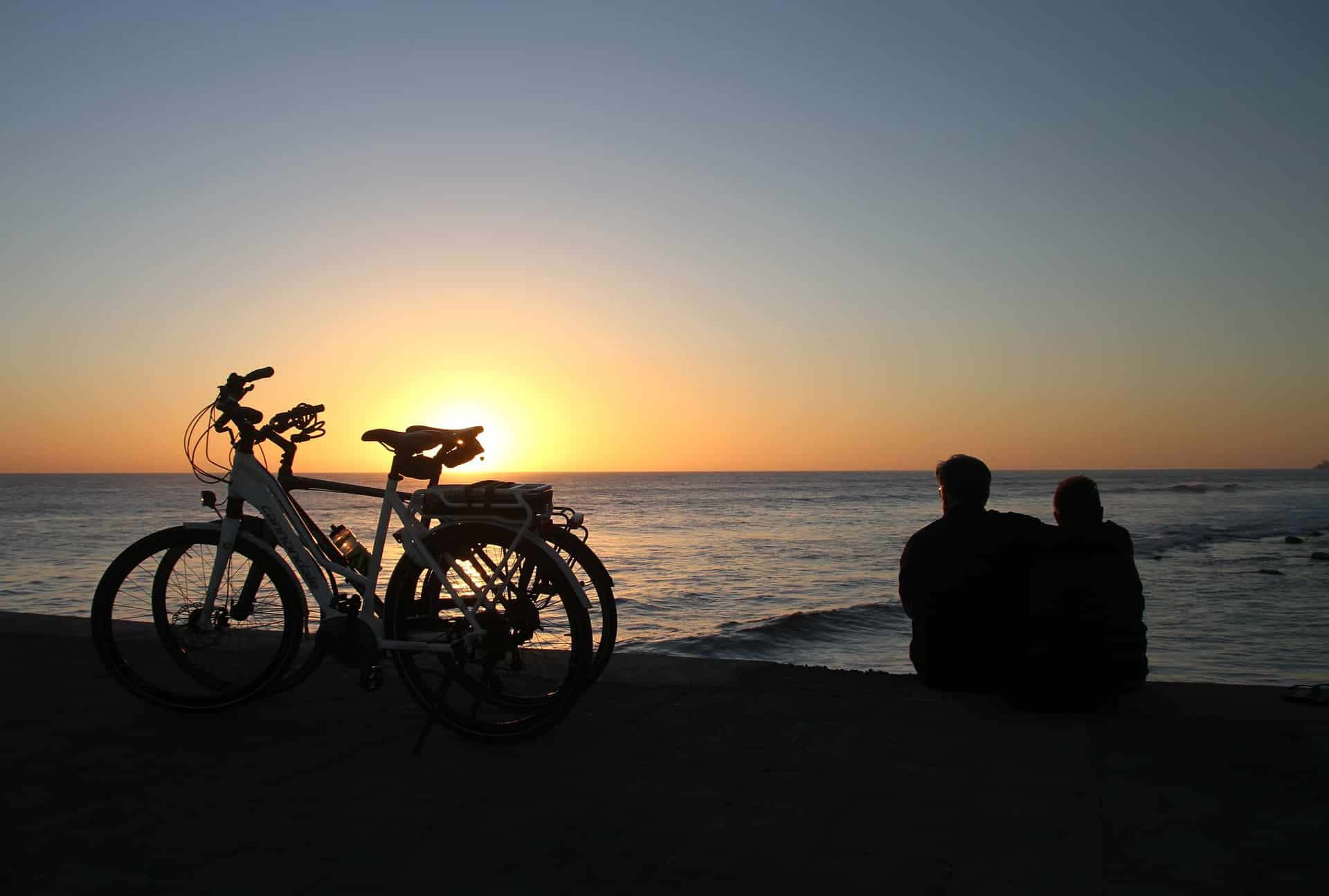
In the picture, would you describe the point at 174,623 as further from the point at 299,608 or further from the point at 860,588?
the point at 860,588

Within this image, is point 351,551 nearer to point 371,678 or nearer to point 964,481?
point 371,678

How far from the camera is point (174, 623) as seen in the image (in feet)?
15.3

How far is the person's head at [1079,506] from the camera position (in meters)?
4.40

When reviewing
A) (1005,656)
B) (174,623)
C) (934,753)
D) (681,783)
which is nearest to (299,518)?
(174,623)

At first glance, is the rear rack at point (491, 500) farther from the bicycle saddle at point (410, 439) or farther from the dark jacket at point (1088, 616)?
the dark jacket at point (1088, 616)

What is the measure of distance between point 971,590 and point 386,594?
2.71 meters

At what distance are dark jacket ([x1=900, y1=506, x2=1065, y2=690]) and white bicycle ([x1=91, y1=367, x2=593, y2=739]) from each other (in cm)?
174

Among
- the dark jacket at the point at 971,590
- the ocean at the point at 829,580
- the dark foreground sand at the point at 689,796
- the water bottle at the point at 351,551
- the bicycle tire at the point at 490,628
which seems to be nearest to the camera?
the dark foreground sand at the point at 689,796

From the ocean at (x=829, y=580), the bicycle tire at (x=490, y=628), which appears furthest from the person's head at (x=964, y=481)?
the ocean at (x=829, y=580)

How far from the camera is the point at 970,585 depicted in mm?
4508

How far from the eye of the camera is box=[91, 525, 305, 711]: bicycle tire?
4.41 metres

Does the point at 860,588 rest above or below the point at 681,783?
below

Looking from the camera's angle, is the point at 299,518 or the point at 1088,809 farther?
the point at 299,518

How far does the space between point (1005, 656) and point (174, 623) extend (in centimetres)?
403
